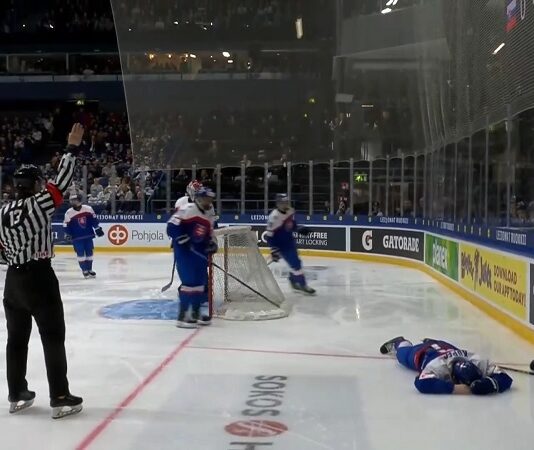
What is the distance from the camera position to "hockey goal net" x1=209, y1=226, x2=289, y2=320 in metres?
7.29

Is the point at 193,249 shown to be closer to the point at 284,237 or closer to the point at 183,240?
the point at 183,240

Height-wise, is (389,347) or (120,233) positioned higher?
(120,233)

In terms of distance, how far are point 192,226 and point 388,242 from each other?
730 cm

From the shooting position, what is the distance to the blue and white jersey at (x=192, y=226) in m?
6.44

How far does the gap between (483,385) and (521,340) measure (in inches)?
77.5

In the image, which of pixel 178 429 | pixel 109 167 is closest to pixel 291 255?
pixel 178 429

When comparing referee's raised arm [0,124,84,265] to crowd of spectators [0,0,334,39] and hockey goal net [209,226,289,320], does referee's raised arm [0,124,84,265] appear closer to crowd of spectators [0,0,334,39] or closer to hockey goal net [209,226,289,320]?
hockey goal net [209,226,289,320]

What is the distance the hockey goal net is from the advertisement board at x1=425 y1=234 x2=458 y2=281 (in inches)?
104

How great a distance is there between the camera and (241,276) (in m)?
7.44

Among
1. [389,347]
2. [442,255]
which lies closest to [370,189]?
[442,255]

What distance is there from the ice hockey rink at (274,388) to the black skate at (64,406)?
5 centimetres

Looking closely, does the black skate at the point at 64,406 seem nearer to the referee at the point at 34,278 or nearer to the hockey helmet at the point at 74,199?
the referee at the point at 34,278

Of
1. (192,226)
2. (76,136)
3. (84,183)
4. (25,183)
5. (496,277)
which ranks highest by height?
(76,136)

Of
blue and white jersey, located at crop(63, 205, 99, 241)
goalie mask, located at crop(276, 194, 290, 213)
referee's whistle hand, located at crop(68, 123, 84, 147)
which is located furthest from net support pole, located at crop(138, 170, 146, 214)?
referee's whistle hand, located at crop(68, 123, 84, 147)
